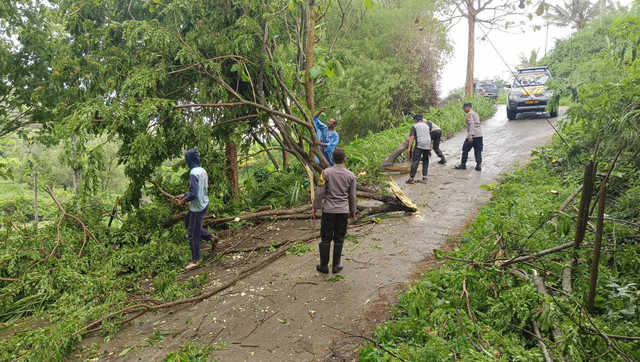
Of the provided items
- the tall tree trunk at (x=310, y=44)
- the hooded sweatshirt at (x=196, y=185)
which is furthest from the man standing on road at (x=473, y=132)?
the hooded sweatshirt at (x=196, y=185)

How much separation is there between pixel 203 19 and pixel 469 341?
323 inches

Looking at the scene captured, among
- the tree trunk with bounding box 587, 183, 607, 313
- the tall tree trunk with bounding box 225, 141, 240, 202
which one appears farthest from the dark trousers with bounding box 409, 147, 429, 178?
the tree trunk with bounding box 587, 183, 607, 313

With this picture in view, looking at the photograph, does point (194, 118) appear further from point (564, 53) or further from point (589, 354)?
point (564, 53)

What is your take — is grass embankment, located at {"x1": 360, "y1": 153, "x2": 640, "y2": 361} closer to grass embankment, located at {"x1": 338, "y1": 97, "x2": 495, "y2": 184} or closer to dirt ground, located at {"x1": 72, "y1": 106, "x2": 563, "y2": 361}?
dirt ground, located at {"x1": 72, "y1": 106, "x2": 563, "y2": 361}

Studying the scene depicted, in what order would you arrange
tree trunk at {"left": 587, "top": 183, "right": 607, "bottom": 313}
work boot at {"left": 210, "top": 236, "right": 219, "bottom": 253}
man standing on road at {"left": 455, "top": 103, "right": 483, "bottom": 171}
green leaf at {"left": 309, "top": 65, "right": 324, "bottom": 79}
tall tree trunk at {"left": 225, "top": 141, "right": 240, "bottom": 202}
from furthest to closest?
tall tree trunk at {"left": 225, "top": 141, "right": 240, "bottom": 202}
man standing on road at {"left": 455, "top": 103, "right": 483, "bottom": 171}
work boot at {"left": 210, "top": 236, "right": 219, "bottom": 253}
green leaf at {"left": 309, "top": 65, "right": 324, "bottom": 79}
tree trunk at {"left": 587, "top": 183, "right": 607, "bottom": 313}

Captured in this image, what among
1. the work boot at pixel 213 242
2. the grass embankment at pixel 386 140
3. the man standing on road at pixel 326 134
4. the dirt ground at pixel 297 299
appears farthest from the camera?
the grass embankment at pixel 386 140

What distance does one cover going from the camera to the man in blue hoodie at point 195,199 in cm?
578

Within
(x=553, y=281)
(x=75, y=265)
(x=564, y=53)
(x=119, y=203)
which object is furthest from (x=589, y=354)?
(x=564, y=53)

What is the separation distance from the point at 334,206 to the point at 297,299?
1248 mm

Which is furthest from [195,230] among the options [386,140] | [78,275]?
[386,140]

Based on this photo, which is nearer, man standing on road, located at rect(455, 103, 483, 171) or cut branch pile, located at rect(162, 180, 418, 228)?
cut branch pile, located at rect(162, 180, 418, 228)

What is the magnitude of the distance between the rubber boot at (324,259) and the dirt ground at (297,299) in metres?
0.16

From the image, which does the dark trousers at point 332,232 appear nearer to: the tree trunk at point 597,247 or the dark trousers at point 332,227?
the dark trousers at point 332,227

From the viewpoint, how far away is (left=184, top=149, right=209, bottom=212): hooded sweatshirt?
5766 millimetres
